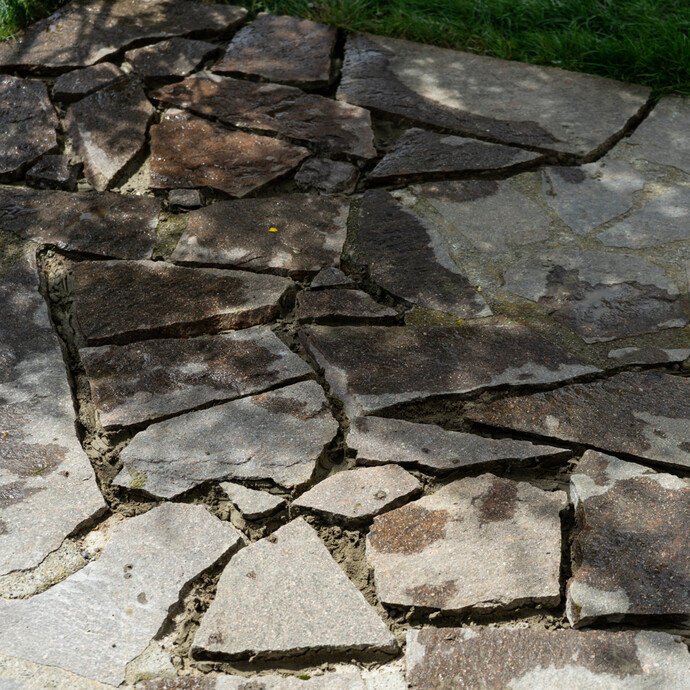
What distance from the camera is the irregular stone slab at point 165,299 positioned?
240cm

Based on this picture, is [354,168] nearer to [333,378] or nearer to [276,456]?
[333,378]

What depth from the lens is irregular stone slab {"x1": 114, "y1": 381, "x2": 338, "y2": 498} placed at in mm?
1960

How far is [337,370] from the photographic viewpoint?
88.5 inches

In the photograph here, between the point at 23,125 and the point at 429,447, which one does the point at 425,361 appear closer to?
the point at 429,447

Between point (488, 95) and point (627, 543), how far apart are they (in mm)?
2266

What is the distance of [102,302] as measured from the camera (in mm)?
2502

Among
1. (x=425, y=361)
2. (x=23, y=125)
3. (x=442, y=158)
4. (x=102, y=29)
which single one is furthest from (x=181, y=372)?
(x=102, y=29)

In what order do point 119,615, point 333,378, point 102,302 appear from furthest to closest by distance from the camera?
1. point 102,302
2. point 333,378
3. point 119,615

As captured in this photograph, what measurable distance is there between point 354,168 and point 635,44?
1.44m

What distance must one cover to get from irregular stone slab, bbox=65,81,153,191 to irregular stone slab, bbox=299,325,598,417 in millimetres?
1227

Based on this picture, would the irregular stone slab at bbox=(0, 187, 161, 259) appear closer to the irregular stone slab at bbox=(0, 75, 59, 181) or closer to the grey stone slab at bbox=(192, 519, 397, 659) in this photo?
the irregular stone slab at bbox=(0, 75, 59, 181)

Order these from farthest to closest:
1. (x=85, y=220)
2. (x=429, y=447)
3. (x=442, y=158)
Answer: (x=442, y=158)
(x=85, y=220)
(x=429, y=447)

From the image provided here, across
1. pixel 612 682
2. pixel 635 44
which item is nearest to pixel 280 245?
pixel 612 682

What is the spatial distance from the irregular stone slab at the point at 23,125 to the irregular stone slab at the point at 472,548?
2.11 metres
